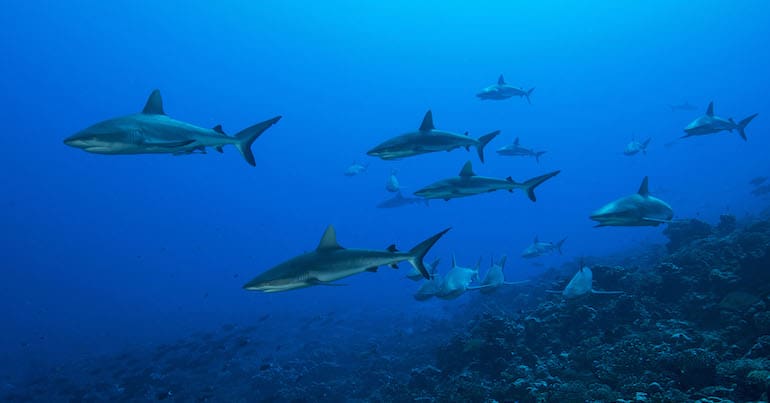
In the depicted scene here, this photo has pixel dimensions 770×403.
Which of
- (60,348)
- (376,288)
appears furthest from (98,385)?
(376,288)

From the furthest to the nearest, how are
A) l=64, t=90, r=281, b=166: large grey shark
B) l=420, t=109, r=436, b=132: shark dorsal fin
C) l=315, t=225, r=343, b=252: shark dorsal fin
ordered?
l=420, t=109, r=436, b=132: shark dorsal fin
l=315, t=225, r=343, b=252: shark dorsal fin
l=64, t=90, r=281, b=166: large grey shark

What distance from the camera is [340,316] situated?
1351 inches

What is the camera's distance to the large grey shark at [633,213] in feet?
21.7

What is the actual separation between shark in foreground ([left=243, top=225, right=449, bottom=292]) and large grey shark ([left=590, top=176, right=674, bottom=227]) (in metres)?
3.35

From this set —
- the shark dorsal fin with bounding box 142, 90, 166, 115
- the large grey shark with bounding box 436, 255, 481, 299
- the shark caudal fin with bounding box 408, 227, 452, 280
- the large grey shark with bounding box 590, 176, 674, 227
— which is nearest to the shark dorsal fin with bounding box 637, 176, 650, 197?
the large grey shark with bounding box 590, 176, 674, 227

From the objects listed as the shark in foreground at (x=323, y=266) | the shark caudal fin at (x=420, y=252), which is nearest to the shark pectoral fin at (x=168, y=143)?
the shark in foreground at (x=323, y=266)

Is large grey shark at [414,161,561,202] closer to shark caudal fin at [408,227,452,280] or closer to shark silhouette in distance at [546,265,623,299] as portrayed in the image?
shark caudal fin at [408,227,452,280]

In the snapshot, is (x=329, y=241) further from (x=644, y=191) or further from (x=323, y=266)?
(x=644, y=191)

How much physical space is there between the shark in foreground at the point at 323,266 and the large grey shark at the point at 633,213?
132 inches

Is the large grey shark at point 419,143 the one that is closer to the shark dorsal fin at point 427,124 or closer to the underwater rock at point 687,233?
the shark dorsal fin at point 427,124

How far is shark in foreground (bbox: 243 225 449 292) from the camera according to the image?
4.96 metres

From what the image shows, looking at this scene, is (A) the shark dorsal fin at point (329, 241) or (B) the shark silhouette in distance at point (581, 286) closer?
(A) the shark dorsal fin at point (329, 241)

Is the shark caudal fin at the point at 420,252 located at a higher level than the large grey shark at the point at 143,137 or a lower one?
lower

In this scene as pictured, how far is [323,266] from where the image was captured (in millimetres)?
5082
